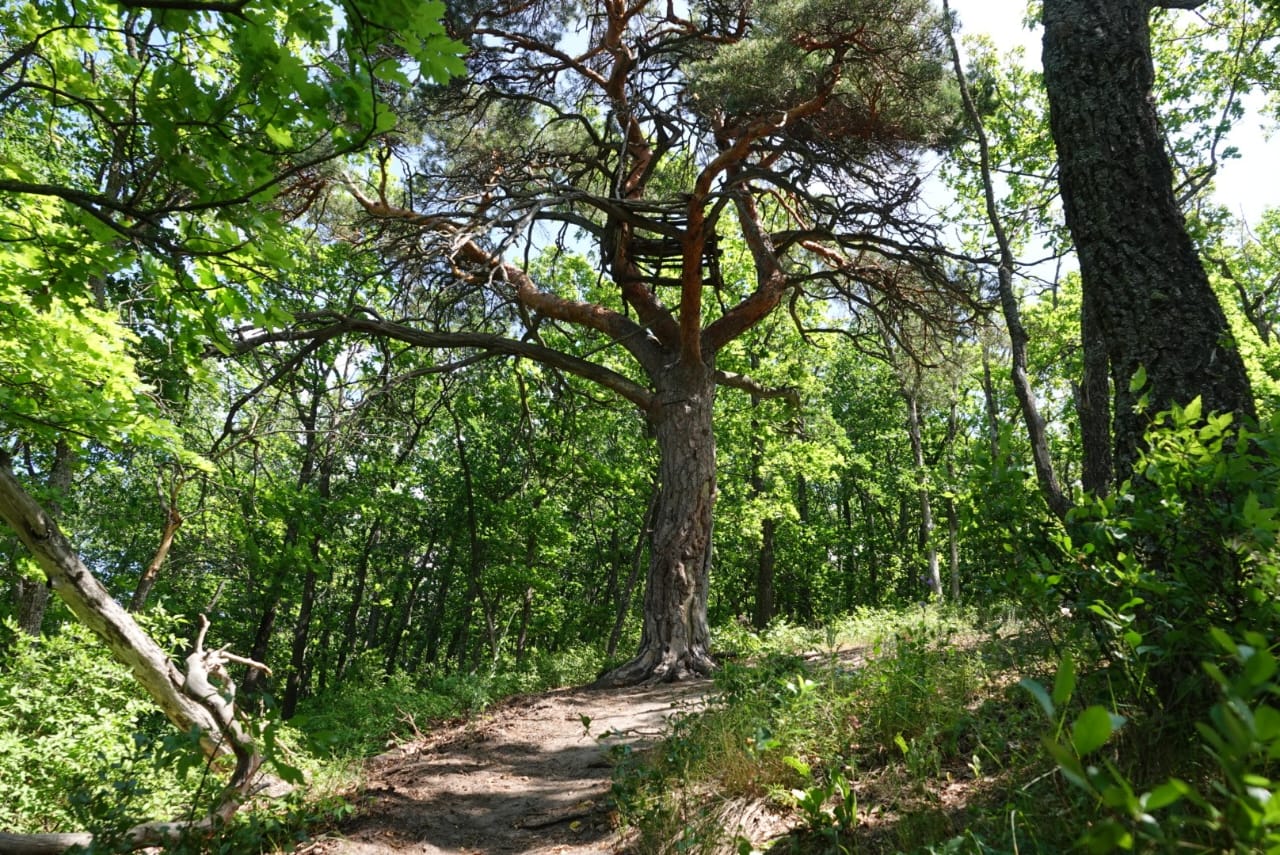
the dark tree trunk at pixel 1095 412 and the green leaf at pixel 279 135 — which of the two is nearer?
the green leaf at pixel 279 135

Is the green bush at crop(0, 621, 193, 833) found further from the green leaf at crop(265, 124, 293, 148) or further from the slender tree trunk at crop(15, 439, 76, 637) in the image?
the green leaf at crop(265, 124, 293, 148)

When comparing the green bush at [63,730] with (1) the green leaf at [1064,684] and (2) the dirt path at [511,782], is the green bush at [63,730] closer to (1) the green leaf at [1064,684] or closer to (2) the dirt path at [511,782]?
(2) the dirt path at [511,782]

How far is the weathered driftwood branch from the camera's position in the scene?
399cm

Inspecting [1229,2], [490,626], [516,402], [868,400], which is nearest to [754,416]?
[516,402]

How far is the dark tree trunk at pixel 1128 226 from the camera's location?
277 centimetres

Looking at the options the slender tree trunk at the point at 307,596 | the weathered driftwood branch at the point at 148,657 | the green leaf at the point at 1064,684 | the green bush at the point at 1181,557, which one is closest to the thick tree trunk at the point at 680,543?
the weathered driftwood branch at the point at 148,657

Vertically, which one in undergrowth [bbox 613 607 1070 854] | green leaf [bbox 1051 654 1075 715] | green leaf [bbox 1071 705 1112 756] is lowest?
undergrowth [bbox 613 607 1070 854]

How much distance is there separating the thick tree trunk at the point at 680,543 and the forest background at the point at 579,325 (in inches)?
1.8

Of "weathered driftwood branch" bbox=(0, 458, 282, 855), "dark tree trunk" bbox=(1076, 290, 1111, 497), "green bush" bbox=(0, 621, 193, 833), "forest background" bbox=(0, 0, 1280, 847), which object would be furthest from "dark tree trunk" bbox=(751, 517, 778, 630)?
"weathered driftwood branch" bbox=(0, 458, 282, 855)

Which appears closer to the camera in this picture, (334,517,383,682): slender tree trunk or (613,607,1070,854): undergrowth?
(613,607,1070,854): undergrowth

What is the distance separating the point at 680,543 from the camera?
8055 mm

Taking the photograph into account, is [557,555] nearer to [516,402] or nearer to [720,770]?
[516,402]

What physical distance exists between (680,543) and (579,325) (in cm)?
468

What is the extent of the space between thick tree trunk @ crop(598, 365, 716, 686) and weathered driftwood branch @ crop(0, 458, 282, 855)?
13.8 feet
